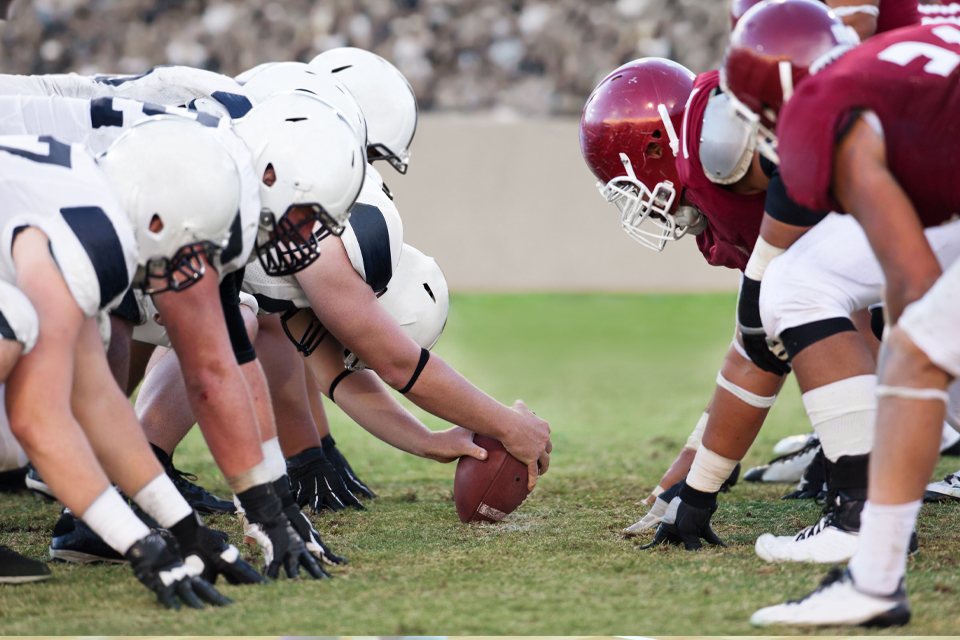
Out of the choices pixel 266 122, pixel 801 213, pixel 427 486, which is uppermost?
pixel 266 122

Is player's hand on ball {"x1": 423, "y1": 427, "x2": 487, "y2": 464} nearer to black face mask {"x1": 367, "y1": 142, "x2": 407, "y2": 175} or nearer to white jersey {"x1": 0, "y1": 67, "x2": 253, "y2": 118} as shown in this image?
black face mask {"x1": 367, "y1": 142, "x2": 407, "y2": 175}

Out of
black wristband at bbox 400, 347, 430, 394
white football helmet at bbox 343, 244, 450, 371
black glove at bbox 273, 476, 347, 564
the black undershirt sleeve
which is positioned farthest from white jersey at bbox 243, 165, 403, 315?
the black undershirt sleeve

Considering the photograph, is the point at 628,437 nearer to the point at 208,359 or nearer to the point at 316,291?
the point at 316,291

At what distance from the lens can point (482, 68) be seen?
9.96 meters

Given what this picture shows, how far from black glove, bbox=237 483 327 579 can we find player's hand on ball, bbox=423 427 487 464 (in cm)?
70

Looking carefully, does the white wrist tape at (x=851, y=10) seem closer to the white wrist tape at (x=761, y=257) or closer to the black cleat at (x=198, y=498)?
the white wrist tape at (x=761, y=257)

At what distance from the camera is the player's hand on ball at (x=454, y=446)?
261cm

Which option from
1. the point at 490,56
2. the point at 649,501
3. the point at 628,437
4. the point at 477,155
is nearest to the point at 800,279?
the point at 649,501

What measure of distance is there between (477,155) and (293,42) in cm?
222

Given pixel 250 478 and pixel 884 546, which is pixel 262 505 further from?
pixel 884 546

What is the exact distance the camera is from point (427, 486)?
10.7 feet

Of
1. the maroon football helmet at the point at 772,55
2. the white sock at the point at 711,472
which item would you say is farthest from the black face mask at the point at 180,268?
the white sock at the point at 711,472

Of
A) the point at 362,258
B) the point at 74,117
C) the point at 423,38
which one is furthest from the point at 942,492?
the point at 423,38

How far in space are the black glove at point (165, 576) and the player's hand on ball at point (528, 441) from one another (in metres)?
1.00
